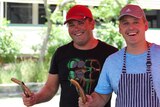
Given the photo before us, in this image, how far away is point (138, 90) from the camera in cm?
235

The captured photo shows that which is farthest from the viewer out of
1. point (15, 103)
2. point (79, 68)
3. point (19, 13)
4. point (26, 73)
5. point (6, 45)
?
point (19, 13)

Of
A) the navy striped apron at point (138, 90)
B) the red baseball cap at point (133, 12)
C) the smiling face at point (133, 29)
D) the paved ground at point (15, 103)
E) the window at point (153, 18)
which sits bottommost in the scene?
the paved ground at point (15, 103)

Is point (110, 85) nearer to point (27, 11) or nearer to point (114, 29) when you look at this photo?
point (114, 29)

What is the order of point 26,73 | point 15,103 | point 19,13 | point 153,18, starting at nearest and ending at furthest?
point 15,103
point 26,73
point 19,13
point 153,18

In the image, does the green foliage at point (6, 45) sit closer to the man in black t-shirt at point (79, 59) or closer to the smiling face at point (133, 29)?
the man in black t-shirt at point (79, 59)

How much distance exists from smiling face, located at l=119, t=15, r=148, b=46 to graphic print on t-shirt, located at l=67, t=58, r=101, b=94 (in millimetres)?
635

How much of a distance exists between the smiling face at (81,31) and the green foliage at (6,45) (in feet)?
38.1

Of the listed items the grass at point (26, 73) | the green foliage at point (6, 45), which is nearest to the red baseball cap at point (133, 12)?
the grass at point (26, 73)

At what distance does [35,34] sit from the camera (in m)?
17.8

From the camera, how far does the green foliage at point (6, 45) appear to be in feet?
47.7

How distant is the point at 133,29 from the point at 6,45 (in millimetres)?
12540

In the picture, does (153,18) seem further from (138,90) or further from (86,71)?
(138,90)

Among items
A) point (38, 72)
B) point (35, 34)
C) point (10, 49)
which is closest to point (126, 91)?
point (38, 72)

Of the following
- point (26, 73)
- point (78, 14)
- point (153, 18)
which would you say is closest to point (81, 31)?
point (78, 14)
